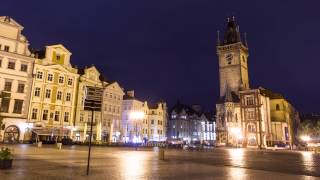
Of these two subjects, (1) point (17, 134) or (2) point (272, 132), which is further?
(2) point (272, 132)

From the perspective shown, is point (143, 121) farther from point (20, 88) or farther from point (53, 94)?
point (20, 88)

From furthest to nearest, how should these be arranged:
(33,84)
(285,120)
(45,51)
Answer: (285,120), (45,51), (33,84)

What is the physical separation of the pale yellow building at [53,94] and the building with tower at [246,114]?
161 feet

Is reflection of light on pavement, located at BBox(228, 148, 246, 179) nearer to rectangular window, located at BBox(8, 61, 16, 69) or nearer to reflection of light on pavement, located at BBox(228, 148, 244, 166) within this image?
reflection of light on pavement, located at BBox(228, 148, 244, 166)

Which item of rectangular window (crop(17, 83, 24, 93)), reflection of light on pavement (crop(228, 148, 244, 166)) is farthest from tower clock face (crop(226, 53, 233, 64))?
rectangular window (crop(17, 83, 24, 93))

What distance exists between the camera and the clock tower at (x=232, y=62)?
101 metres

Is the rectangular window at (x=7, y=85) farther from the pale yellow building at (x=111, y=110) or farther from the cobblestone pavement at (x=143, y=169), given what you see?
the cobblestone pavement at (x=143, y=169)

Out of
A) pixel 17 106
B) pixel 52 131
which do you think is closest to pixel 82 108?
pixel 52 131

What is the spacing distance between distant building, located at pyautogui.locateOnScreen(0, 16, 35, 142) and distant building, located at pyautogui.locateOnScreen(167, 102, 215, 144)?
7790 centimetres

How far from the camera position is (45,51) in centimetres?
6003

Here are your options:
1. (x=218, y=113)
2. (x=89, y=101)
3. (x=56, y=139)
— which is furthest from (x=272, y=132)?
(x=89, y=101)

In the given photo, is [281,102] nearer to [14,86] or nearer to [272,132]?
[272,132]

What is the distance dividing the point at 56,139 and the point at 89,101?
46833 millimetres

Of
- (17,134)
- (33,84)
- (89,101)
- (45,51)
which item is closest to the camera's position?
(89,101)
